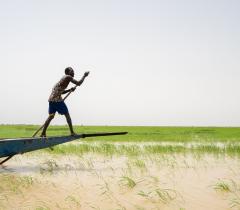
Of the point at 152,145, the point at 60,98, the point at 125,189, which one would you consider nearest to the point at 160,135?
the point at 152,145

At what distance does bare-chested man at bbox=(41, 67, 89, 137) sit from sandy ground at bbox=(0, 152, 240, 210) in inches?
41.8

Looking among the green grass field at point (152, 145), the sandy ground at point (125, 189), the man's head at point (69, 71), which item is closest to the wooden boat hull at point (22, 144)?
the sandy ground at point (125, 189)

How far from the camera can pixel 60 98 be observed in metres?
8.10

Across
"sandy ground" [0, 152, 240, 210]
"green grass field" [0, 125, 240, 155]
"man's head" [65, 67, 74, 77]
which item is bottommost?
"sandy ground" [0, 152, 240, 210]

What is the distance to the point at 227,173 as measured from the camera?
709cm

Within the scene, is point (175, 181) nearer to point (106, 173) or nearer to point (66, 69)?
point (106, 173)

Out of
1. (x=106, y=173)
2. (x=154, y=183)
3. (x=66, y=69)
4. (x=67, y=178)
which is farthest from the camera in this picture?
(x=66, y=69)

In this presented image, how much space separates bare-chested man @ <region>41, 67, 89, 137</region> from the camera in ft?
26.0

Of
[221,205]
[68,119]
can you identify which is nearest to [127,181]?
[221,205]

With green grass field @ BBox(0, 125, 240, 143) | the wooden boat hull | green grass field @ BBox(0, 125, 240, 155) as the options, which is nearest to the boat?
the wooden boat hull

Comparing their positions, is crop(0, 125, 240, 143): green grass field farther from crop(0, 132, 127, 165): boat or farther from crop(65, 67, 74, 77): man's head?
crop(0, 132, 127, 165): boat

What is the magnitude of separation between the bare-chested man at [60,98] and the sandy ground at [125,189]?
1062 millimetres

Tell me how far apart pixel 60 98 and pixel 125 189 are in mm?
3217

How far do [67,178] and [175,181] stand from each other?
1836 mm
